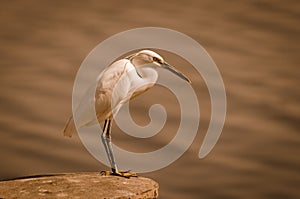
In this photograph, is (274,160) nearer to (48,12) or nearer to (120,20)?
(120,20)

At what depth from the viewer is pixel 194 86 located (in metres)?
2.83

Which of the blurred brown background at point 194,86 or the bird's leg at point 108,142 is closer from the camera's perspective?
the bird's leg at point 108,142

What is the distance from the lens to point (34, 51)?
9.73ft

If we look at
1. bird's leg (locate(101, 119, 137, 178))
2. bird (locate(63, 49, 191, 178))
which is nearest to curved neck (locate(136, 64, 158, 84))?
bird (locate(63, 49, 191, 178))

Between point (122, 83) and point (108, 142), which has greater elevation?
point (122, 83)

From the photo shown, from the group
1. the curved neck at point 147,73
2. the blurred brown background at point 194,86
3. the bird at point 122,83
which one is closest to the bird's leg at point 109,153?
the bird at point 122,83

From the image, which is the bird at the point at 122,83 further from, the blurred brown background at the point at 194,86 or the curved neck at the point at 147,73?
the blurred brown background at the point at 194,86

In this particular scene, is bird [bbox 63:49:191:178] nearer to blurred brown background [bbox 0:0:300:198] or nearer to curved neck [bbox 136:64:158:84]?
curved neck [bbox 136:64:158:84]

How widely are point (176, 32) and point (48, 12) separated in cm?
80

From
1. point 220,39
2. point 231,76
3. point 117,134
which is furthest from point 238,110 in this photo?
point 117,134

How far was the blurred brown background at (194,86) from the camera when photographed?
2.64m

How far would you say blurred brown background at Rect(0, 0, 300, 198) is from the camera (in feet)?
8.66

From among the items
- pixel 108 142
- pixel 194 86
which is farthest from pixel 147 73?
pixel 194 86

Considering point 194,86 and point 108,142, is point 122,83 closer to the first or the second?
point 108,142
